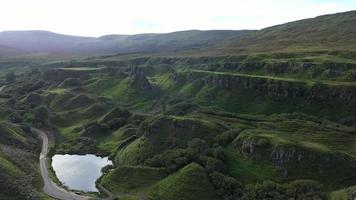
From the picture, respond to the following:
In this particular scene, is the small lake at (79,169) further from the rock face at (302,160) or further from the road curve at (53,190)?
the rock face at (302,160)

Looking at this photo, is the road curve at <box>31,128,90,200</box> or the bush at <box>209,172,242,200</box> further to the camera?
the road curve at <box>31,128,90,200</box>

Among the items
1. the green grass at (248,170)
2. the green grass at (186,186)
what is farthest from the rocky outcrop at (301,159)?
the green grass at (186,186)

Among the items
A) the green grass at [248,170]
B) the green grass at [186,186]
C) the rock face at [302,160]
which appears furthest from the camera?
the green grass at [248,170]

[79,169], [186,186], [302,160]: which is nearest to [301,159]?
[302,160]

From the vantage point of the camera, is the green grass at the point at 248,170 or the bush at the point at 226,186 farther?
the green grass at the point at 248,170

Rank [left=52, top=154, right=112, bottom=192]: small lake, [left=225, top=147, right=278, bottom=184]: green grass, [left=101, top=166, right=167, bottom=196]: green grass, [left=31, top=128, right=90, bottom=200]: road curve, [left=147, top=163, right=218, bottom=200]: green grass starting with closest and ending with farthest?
[left=147, top=163, right=218, bottom=200]: green grass → [left=225, top=147, right=278, bottom=184]: green grass → [left=31, top=128, right=90, bottom=200]: road curve → [left=101, top=166, right=167, bottom=196]: green grass → [left=52, top=154, right=112, bottom=192]: small lake

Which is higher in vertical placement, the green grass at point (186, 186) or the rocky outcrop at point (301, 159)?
the rocky outcrop at point (301, 159)

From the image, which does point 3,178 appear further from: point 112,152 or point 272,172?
point 272,172

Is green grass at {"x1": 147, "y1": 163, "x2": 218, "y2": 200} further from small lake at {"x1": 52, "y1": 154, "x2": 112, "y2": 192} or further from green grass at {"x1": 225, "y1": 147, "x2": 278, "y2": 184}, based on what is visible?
small lake at {"x1": 52, "y1": 154, "x2": 112, "y2": 192}

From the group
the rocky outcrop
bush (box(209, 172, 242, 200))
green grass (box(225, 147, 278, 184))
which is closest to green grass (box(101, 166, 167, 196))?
bush (box(209, 172, 242, 200))

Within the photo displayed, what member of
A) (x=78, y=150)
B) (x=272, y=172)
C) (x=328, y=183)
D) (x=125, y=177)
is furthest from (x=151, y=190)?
(x=78, y=150)
